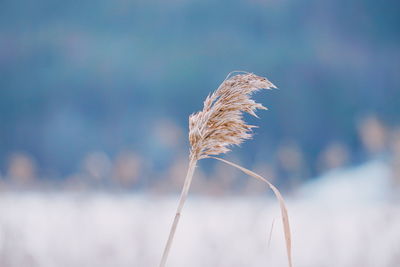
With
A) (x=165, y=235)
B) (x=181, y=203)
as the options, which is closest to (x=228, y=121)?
(x=181, y=203)

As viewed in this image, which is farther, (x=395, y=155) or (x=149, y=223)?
(x=395, y=155)

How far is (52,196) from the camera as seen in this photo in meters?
4.56

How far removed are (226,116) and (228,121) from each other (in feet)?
0.04

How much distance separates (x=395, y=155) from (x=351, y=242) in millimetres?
1119

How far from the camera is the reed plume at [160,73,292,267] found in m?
1.44

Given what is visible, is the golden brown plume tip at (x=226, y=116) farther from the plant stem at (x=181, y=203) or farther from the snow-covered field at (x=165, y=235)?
the snow-covered field at (x=165, y=235)

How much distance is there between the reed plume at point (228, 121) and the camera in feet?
4.74

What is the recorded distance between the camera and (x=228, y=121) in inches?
59.0

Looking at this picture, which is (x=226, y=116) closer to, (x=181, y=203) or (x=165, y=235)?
(x=181, y=203)

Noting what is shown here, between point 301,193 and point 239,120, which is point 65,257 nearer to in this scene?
point 239,120

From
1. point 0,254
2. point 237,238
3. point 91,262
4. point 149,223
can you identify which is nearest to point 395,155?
point 237,238

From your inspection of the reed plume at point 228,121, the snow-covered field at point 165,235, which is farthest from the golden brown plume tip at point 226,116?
the snow-covered field at point 165,235

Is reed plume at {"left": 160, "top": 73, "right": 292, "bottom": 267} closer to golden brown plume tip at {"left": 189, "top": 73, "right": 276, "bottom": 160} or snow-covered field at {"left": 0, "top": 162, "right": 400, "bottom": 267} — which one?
golden brown plume tip at {"left": 189, "top": 73, "right": 276, "bottom": 160}

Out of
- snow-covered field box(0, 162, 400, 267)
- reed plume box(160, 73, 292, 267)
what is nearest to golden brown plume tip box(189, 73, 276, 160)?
reed plume box(160, 73, 292, 267)
